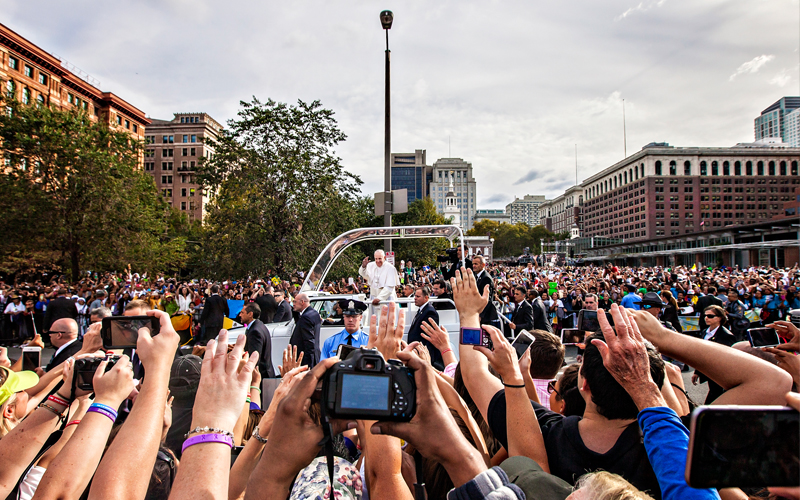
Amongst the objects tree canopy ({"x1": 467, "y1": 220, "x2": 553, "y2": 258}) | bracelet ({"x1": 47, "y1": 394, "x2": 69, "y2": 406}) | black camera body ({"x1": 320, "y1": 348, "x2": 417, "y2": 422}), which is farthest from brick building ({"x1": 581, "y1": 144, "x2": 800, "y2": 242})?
bracelet ({"x1": 47, "y1": 394, "x2": 69, "y2": 406})

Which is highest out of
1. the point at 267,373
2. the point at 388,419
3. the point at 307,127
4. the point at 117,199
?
the point at 307,127

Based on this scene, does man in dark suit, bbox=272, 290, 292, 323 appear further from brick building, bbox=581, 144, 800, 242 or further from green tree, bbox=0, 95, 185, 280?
brick building, bbox=581, 144, 800, 242

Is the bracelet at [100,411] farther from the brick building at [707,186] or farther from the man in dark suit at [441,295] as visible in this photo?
the brick building at [707,186]

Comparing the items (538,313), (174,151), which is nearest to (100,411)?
(538,313)

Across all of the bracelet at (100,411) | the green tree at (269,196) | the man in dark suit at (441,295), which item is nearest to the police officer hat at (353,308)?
the man in dark suit at (441,295)

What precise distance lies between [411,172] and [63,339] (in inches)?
7022

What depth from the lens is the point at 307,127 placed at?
1969 centimetres

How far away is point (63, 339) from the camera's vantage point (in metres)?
4.55

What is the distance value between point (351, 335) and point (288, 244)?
13.6 m

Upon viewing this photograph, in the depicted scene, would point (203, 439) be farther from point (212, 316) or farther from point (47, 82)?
point (47, 82)

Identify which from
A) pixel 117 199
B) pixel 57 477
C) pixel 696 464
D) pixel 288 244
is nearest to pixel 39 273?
pixel 117 199

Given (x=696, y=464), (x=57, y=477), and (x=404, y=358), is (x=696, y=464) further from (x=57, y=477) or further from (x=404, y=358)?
(x=57, y=477)


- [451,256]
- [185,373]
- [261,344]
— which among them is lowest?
[185,373]

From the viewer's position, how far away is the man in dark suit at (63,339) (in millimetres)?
4336
